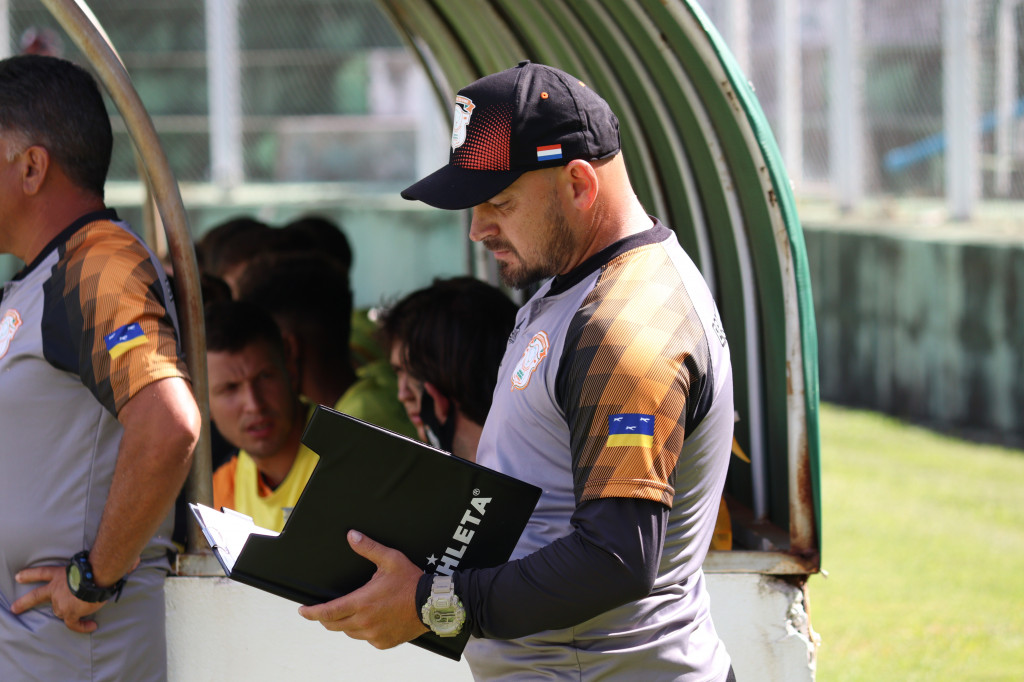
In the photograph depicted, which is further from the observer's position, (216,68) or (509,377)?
(216,68)

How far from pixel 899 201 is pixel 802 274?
7.54 meters

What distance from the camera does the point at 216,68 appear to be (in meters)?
11.4

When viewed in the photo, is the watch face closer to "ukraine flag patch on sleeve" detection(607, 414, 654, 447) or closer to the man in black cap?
the man in black cap

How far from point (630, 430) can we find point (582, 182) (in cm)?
44

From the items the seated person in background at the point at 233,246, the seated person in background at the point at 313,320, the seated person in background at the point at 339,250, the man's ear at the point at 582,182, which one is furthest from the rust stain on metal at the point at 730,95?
the seated person in background at the point at 233,246

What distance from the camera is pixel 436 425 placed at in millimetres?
2990

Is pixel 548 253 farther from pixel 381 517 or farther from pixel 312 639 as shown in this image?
pixel 312 639

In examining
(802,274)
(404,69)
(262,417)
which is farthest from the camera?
(404,69)

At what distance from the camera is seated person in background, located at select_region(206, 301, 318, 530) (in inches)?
143

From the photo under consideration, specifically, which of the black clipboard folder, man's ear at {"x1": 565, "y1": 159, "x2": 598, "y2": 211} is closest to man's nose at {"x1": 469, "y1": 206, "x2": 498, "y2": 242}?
man's ear at {"x1": 565, "y1": 159, "x2": 598, "y2": 211}

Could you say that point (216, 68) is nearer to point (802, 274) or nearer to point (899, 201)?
point (899, 201)

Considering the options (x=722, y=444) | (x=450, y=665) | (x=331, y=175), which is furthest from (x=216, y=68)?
(x=722, y=444)

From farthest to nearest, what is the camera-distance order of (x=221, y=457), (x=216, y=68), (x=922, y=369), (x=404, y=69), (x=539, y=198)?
(x=404, y=69)
(x=216, y=68)
(x=922, y=369)
(x=221, y=457)
(x=539, y=198)

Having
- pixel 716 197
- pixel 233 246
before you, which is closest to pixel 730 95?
pixel 716 197
